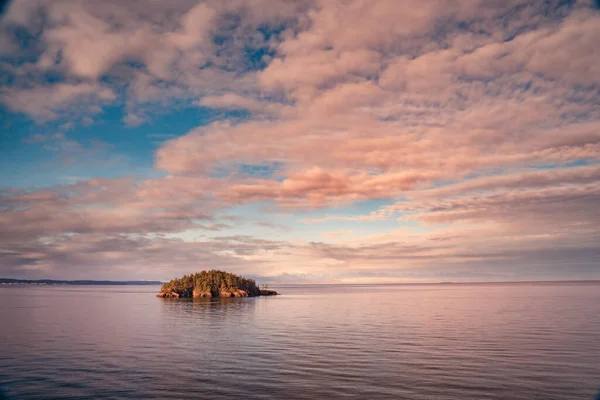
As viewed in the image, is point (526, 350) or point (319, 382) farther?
point (526, 350)

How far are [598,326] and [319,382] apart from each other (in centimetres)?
5908

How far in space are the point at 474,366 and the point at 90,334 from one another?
183 ft

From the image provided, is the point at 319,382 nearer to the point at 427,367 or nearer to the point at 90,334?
the point at 427,367

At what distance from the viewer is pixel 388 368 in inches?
1469

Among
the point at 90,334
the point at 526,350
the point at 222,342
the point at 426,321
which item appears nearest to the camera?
the point at 526,350

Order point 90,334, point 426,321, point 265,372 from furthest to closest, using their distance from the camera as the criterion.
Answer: point 426,321
point 90,334
point 265,372

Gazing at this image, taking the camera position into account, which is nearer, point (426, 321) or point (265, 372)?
point (265, 372)

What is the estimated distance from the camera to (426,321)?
77875mm

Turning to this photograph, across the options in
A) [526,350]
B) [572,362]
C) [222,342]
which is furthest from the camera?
[222,342]

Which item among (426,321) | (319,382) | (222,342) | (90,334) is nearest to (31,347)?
(90,334)

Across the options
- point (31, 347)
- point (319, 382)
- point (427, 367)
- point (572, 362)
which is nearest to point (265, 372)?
point (319, 382)

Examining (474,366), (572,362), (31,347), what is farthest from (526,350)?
(31,347)

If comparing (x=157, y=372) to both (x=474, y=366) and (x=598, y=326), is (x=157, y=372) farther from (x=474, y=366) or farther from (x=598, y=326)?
(x=598, y=326)

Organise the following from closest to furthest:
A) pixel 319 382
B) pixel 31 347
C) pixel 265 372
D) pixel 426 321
Answer: pixel 319 382, pixel 265 372, pixel 31 347, pixel 426 321
